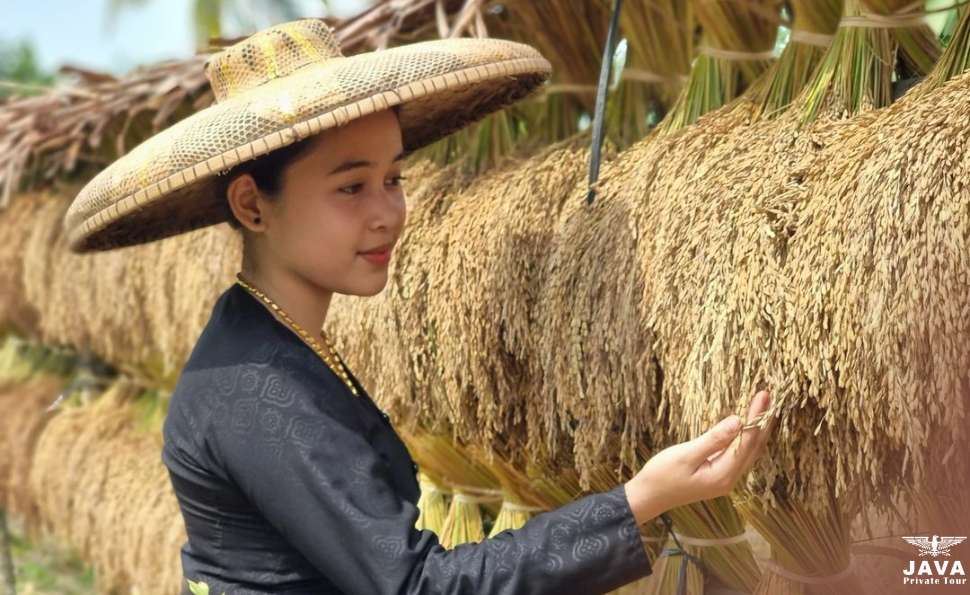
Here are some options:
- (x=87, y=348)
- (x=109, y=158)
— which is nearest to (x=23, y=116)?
(x=109, y=158)

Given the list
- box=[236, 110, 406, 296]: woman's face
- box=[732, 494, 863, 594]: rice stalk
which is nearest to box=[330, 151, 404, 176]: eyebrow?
box=[236, 110, 406, 296]: woman's face

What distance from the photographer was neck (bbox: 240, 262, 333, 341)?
5.50 feet

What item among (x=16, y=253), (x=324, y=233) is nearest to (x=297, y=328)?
(x=324, y=233)

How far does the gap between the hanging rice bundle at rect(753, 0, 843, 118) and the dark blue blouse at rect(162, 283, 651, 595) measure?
2.58 ft

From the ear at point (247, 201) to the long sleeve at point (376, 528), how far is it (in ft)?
0.97

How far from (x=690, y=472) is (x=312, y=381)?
0.50 m

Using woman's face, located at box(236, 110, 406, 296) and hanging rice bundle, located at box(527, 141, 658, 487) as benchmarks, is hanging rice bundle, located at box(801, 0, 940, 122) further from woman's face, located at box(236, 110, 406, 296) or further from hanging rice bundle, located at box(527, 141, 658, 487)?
woman's face, located at box(236, 110, 406, 296)

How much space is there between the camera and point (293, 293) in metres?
1.68

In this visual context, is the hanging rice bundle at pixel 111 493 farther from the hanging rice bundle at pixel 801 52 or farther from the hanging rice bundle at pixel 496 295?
the hanging rice bundle at pixel 801 52

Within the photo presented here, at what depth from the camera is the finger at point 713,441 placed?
4.57 ft

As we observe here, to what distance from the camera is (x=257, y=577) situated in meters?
1.56

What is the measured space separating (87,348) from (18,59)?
44.4ft

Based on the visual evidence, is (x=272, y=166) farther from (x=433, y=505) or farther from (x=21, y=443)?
(x=21, y=443)

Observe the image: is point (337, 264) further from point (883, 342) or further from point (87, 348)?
point (87, 348)
